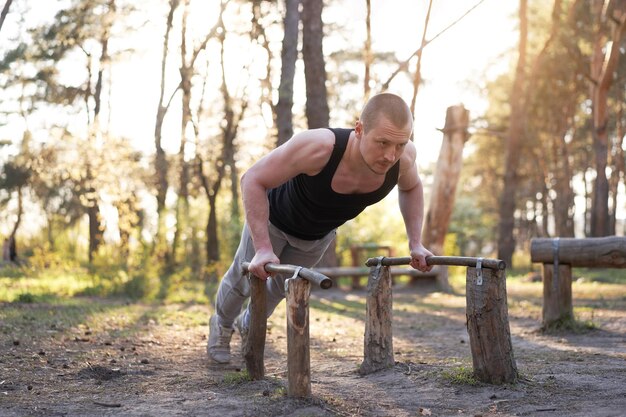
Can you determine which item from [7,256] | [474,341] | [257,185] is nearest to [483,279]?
[474,341]

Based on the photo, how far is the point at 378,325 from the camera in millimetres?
5172


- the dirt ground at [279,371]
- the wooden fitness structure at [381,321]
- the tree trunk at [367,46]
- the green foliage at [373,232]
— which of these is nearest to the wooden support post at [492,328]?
the wooden fitness structure at [381,321]

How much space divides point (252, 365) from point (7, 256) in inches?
827

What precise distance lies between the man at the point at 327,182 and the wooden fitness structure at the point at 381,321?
27 cm

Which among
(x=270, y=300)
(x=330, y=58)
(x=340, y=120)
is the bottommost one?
(x=270, y=300)

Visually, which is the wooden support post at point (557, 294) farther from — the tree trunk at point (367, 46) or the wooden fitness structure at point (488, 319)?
the tree trunk at point (367, 46)

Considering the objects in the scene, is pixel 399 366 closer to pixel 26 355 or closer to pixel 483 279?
pixel 483 279

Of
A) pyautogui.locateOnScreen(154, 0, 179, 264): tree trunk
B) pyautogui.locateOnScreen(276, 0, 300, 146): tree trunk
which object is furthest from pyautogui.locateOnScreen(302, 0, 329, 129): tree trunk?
pyautogui.locateOnScreen(154, 0, 179, 264): tree trunk

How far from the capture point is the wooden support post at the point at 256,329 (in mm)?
4895

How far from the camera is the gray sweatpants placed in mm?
5082

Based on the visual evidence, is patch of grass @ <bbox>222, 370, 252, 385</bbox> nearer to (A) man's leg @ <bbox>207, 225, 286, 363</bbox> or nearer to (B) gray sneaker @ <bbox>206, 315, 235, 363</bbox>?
(A) man's leg @ <bbox>207, 225, 286, 363</bbox>

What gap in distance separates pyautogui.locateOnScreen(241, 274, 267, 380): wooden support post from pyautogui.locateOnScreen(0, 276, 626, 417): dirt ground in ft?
0.38

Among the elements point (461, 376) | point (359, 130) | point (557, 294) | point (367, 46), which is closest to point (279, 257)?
point (359, 130)

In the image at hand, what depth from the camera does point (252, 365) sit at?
492 centimetres
